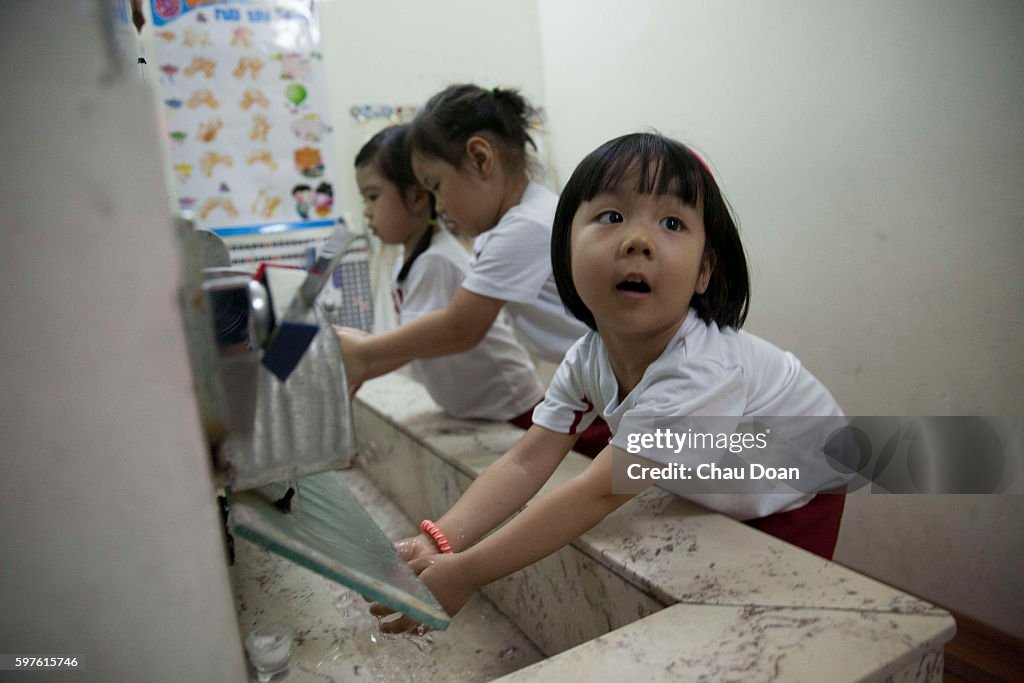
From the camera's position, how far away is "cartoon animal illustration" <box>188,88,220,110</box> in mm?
1815

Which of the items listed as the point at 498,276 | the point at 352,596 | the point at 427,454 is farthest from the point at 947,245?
the point at 352,596

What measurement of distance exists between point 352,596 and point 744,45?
1457 mm

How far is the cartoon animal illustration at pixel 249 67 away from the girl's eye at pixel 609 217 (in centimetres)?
154

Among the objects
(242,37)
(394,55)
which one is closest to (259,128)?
(242,37)

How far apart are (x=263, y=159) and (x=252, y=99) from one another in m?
0.16

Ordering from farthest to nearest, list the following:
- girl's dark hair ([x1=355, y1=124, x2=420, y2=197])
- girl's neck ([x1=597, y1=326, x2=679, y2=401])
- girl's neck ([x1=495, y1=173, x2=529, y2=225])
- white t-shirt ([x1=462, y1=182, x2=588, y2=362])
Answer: girl's dark hair ([x1=355, y1=124, x2=420, y2=197]), girl's neck ([x1=495, y1=173, x2=529, y2=225]), white t-shirt ([x1=462, y1=182, x2=588, y2=362]), girl's neck ([x1=597, y1=326, x2=679, y2=401])

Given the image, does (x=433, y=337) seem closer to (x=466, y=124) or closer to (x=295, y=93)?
(x=466, y=124)

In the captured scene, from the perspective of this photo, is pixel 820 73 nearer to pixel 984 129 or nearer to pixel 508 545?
pixel 984 129

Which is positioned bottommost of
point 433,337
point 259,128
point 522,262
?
point 433,337

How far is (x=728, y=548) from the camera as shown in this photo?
640mm

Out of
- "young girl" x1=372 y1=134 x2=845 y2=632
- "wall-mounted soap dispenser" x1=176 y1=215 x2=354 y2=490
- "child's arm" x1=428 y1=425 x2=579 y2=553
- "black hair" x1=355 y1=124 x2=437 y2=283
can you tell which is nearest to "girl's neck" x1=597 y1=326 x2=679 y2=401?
"young girl" x1=372 y1=134 x2=845 y2=632

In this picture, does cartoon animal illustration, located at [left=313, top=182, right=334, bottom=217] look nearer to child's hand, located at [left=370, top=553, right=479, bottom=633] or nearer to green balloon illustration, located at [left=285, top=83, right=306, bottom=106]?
green balloon illustration, located at [left=285, top=83, right=306, bottom=106]

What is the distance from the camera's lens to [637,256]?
67cm

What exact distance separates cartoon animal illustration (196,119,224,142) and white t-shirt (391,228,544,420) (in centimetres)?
86
